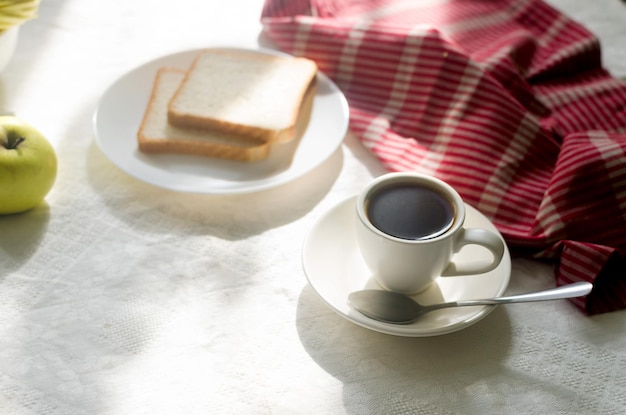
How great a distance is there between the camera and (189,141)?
1.07 metres

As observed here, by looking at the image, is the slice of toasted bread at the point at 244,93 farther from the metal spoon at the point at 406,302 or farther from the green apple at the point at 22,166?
the metal spoon at the point at 406,302

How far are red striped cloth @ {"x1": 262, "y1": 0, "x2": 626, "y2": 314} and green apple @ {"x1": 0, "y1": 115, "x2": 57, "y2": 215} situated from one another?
0.49m

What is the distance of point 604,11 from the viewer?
4.78ft

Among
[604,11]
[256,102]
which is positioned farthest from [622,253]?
[604,11]

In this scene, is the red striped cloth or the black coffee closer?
the black coffee

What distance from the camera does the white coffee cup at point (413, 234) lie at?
2.59ft

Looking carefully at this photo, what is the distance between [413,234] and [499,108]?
0.38 metres

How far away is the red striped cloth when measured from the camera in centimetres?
94

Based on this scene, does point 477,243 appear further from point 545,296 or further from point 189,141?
point 189,141

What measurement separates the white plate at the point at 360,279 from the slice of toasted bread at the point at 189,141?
0.67 ft

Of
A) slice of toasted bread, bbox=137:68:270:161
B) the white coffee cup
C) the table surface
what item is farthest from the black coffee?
slice of toasted bread, bbox=137:68:270:161

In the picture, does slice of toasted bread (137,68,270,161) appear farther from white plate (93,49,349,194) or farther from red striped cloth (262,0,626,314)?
red striped cloth (262,0,626,314)

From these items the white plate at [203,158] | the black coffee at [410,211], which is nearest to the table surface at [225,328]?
the white plate at [203,158]

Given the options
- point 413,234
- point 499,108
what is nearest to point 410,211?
point 413,234
